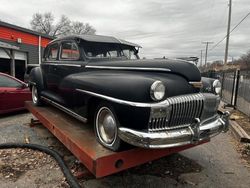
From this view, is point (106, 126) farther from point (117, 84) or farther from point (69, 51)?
point (69, 51)

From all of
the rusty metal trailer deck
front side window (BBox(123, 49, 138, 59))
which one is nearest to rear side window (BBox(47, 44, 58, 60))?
front side window (BBox(123, 49, 138, 59))

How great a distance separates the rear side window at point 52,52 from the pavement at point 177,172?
1.75 m

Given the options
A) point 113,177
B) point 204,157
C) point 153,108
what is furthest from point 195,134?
point 204,157

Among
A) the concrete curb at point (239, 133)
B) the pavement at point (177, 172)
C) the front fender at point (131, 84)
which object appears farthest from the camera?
the concrete curb at point (239, 133)

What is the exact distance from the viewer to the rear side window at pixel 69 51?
Answer: 4.96 meters

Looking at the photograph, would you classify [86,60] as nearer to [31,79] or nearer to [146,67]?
[146,67]

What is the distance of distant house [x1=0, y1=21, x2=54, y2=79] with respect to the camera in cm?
1702

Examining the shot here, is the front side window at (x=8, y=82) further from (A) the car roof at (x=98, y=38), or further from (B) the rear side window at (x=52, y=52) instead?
(A) the car roof at (x=98, y=38)

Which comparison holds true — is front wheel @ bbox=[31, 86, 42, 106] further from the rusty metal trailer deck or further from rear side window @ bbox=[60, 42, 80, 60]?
the rusty metal trailer deck

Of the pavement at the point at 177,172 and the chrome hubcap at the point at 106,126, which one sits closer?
the chrome hubcap at the point at 106,126

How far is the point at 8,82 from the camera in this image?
838 centimetres

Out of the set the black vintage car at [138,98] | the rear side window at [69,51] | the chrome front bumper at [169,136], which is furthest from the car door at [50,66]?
the chrome front bumper at [169,136]

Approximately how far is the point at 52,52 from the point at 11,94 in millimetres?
2812

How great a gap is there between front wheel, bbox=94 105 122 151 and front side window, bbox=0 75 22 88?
17.5 feet
